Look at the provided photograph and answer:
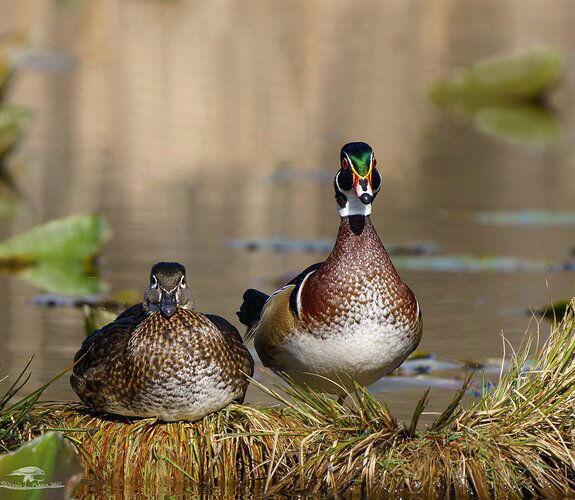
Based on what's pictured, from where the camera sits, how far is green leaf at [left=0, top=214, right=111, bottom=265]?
30.7 feet

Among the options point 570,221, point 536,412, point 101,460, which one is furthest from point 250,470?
point 570,221

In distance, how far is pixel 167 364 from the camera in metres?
5.41

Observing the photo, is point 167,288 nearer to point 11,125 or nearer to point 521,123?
point 11,125

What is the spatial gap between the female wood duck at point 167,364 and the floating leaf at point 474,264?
151 inches

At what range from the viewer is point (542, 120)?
56.3 ft

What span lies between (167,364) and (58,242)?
13.9 ft

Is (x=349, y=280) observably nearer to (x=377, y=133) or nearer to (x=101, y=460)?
(x=101, y=460)

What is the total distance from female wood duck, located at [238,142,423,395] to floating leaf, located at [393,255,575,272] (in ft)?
11.2

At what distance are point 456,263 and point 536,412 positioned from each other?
3917mm

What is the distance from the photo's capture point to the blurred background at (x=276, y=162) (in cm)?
866

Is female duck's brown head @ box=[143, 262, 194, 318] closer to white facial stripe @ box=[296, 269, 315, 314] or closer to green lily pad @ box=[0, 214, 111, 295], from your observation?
white facial stripe @ box=[296, 269, 315, 314]

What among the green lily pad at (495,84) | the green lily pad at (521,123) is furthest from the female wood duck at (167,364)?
the green lily pad at (495,84)

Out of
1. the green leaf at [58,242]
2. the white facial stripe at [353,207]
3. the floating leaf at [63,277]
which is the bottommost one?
the floating leaf at [63,277]

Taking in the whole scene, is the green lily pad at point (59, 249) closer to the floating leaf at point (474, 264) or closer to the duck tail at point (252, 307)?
the floating leaf at point (474, 264)
